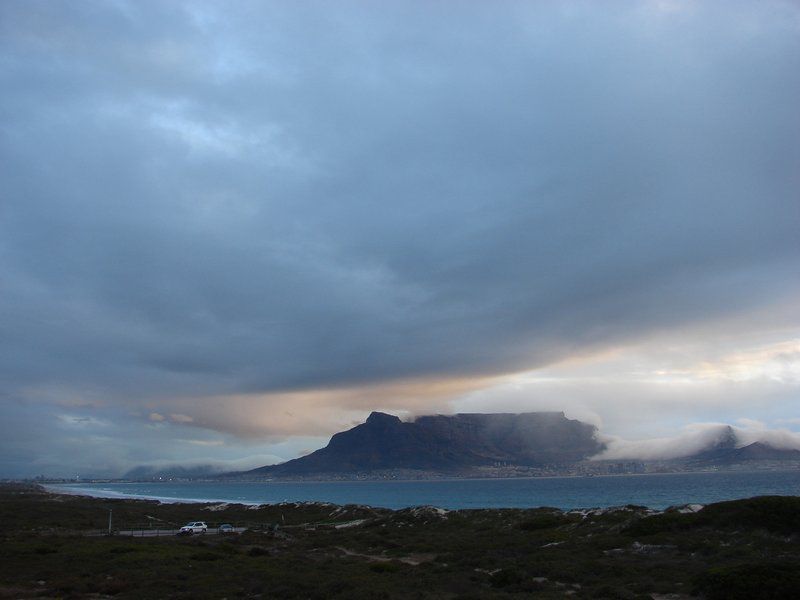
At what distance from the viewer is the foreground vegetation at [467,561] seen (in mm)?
24156

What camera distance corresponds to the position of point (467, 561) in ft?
109

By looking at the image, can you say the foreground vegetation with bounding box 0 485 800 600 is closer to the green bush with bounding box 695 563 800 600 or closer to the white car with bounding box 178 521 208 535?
the green bush with bounding box 695 563 800 600

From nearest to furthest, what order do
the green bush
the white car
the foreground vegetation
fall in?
the green bush, the foreground vegetation, the white car

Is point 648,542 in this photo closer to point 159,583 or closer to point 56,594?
point 159,583

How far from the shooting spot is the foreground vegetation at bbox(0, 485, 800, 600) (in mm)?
24156

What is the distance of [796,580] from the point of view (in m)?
19.6

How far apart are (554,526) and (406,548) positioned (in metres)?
13.3

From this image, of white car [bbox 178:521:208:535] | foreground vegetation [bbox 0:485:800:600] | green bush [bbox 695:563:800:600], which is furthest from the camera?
white car [bbox 178:521:208:535]

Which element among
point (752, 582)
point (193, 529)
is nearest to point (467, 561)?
point (752, 582)

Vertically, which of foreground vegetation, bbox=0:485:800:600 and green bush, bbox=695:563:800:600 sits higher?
green bush, bbox=695:563:800:600

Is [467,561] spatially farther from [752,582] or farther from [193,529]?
[193,529]

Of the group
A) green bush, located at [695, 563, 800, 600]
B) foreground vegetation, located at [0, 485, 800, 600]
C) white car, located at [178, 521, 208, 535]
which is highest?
green bush, located at [695, 563, 800, 600]

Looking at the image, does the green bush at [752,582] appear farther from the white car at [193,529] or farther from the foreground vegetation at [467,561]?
the white car at [193,529]

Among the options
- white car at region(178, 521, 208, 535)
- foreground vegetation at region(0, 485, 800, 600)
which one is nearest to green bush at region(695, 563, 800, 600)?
foreground vegetation at region(0, 485, 800, 600)
